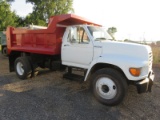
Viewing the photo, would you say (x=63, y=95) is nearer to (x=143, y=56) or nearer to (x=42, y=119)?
(x=42, y=119)

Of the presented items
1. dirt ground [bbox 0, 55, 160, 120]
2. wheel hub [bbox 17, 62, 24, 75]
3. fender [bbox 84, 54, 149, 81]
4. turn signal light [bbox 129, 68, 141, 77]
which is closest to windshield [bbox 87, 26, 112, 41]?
fender [bbox 84, 54, 149, 81]

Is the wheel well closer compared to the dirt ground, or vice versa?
the dirt ground

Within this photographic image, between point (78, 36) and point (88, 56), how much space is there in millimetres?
725

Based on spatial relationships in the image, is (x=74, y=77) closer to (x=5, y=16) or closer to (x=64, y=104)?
(x=64, y=104)

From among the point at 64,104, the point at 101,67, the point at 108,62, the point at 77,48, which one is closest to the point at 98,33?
the point at 77,48

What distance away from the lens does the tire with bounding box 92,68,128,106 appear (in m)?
4.77

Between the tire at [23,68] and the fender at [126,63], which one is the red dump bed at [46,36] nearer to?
the tire at [23,68]

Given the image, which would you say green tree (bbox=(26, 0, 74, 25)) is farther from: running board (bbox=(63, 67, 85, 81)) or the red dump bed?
running board (bbox=(63, 67, 85, 81))

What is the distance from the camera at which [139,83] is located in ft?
15.3

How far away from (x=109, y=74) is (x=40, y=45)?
313 cm

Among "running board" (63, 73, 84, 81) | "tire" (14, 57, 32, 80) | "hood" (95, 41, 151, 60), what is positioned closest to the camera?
"hood" (95, 41, 151, 60)

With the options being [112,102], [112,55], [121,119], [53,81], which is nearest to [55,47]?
[53,81]

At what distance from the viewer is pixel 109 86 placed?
4980 millimetres

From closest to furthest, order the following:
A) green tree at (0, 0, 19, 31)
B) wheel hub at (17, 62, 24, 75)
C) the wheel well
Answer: the wheel well, wheel hub at (17, 62, 24, 75), green tree at (0, 0, 19, 31)
